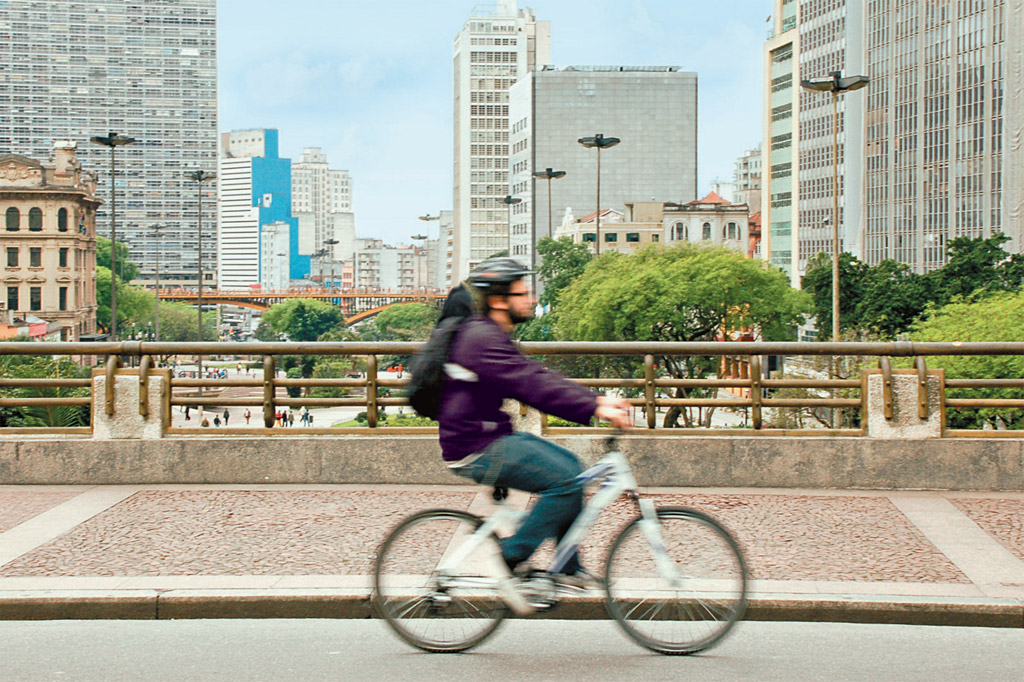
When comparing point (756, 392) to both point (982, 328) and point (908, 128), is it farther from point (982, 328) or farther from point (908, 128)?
point (908, 128)

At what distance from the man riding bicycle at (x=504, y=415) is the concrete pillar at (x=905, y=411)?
4965mm

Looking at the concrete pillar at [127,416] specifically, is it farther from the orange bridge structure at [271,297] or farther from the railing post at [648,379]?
the orange bridge structure at [271,297]

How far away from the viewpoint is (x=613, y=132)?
17562 centimetres

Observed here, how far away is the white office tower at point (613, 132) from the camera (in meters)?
176

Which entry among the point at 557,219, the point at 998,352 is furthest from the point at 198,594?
the point at 557,219

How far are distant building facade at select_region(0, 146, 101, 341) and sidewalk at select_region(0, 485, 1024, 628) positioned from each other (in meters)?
110

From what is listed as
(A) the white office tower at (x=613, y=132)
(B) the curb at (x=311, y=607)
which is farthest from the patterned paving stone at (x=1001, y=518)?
(A) the white office tower at (x=613, y=132)

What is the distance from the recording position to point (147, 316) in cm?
14412

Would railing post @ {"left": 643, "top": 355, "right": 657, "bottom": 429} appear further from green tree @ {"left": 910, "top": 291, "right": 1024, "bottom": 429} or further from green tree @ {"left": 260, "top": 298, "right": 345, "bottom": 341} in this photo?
green tree @ {"left": 260, "top": 298, "right": 345, "bottom": 341}

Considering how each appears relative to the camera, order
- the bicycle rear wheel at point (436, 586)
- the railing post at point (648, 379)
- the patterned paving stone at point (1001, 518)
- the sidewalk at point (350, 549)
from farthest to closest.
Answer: the railing post at point (648, 379)
the patterned paving stone at point (1001, 518)
the sidewalk at point (350, 549)
the bicycle rear wheel at point (436, 586)

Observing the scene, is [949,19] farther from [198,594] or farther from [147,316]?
[198,594]

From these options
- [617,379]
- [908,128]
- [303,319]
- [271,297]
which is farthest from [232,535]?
[271,297]

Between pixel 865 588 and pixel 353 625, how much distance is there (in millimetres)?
2663

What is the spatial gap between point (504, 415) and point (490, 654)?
45.2 inches
